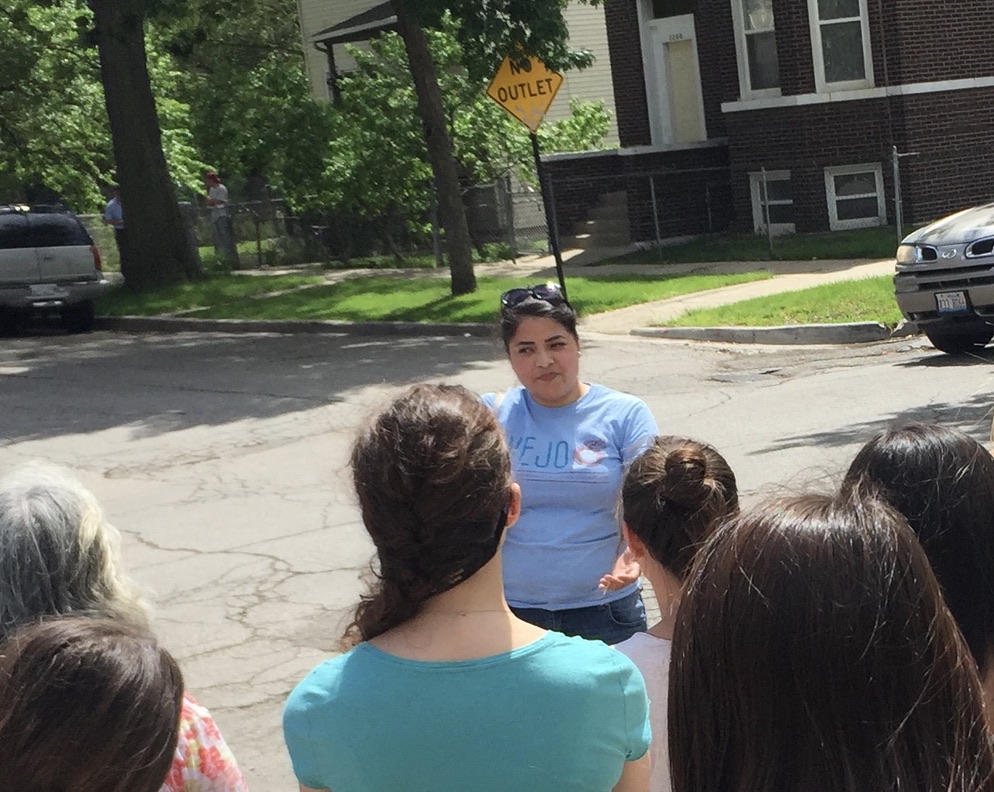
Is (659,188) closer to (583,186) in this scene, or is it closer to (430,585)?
(583,186)

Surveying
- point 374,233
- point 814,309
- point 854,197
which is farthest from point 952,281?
point 374,233

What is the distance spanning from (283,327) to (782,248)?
7.34 meters

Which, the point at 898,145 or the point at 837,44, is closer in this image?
the point at 898,145

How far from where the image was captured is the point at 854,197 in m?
23.7

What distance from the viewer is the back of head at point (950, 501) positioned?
234 cm

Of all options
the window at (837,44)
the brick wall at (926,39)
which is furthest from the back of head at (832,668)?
the window at (837,44)

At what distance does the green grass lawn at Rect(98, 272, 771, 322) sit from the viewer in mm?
19141

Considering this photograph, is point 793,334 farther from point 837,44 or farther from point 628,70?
point 628,70

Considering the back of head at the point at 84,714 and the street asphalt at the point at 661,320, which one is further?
the street asphalt at the point at 661,320

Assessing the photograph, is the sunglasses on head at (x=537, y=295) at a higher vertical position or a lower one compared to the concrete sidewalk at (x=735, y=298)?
higher

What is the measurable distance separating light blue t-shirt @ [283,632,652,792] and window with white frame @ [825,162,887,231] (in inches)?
857

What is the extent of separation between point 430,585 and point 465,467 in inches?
8.3

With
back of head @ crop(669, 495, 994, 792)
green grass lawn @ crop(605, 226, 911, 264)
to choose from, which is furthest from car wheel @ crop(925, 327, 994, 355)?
back of head @ crop(669, 495, 994, 792)

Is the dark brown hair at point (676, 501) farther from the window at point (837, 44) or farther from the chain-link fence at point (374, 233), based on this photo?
the chain-link fence at point (374, 233)
